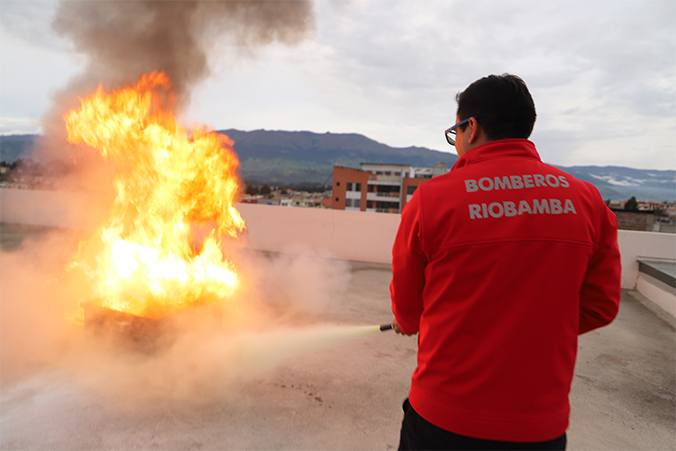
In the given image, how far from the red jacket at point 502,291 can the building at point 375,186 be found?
6717 centimetres

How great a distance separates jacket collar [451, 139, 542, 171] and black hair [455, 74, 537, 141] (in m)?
0.05

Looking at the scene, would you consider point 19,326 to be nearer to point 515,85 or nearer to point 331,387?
point 331,387

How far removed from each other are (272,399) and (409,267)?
251cm

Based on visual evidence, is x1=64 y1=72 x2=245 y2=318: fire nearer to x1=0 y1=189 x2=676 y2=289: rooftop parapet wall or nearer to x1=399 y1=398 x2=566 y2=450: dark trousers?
x1=399 y1=398 x2=566 y2=450: dark trousers

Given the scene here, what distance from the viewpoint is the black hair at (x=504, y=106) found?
130 cm

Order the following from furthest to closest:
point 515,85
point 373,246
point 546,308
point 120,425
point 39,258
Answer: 1. point 373,246
2. point 39,258
3. point 120,425
4. point 515,85
5. point 546,308

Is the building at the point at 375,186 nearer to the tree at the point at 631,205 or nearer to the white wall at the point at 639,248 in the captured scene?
the tree at the point at 631,205

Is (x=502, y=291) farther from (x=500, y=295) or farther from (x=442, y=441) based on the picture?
(x=442, y=441)

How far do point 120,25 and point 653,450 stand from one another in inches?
298

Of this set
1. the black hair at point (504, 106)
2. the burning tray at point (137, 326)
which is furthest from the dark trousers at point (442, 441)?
the burning tray at point (137, 326)

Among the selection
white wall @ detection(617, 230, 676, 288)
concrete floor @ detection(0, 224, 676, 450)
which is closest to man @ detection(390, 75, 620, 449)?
concrete floor @ detection(0, 224, 676, 450)

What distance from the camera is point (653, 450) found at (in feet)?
9.66

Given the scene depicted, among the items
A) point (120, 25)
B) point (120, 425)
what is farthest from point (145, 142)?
point (120, 425)

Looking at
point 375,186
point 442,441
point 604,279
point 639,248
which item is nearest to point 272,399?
point 442,441
